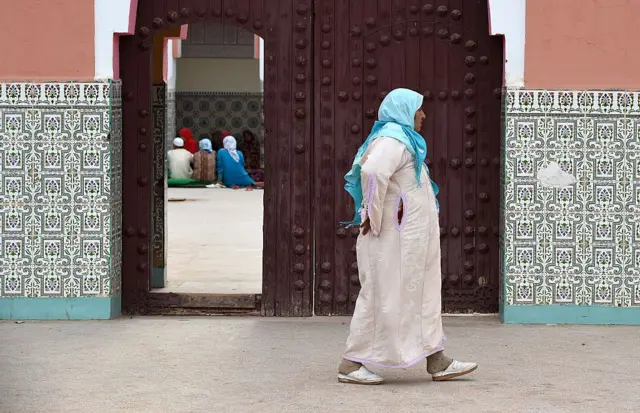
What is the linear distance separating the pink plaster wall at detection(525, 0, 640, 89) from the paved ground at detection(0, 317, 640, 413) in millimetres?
1279

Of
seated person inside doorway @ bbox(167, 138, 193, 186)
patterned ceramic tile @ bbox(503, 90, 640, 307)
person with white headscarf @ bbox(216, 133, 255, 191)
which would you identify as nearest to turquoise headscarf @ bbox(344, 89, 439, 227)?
patterned ceramic tile @ bbox(503, 90, 640, 307)

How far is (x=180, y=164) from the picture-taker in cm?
1859

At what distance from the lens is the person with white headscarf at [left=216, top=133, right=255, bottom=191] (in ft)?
60.3

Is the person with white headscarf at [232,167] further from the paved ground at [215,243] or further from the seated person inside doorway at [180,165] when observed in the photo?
the paved ground at [215,243]

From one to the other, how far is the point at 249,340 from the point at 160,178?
6.29 feet

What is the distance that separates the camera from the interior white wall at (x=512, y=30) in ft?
22.3

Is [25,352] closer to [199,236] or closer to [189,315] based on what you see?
[189,315]

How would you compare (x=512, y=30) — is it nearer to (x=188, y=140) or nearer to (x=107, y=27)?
(x=107, y=27)

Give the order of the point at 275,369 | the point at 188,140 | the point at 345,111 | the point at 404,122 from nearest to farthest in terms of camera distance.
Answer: the point at 404,122 < the point at 275,369 < the point at 345,111 < the point at 188,140

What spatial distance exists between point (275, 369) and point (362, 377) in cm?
47

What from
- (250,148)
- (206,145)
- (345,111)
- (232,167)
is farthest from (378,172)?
(250,148)

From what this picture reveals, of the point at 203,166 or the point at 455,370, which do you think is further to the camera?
the point at 203,166

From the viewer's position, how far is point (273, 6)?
23.1 ft

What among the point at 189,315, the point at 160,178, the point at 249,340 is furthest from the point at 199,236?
the point at 249,340
